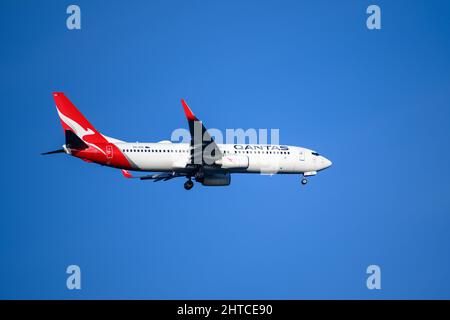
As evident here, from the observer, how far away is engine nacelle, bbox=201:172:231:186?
62.8 meters

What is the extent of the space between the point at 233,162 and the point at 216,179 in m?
2.37

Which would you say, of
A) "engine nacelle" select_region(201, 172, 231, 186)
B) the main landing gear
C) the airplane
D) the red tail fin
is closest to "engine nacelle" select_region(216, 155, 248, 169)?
the airplane

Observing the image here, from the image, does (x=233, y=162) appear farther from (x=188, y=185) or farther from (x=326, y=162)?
(x=326, y=162)

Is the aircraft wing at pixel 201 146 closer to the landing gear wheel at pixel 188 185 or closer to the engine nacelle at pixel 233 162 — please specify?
the engine nacelle at pixel 233 162

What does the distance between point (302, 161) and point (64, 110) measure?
19.9 m

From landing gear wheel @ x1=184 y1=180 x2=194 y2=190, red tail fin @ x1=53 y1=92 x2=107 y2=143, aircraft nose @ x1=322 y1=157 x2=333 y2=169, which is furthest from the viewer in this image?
aircraft nose @ x1=322 y1=157 x2=333 y2=169

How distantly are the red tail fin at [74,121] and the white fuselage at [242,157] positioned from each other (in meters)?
2.24

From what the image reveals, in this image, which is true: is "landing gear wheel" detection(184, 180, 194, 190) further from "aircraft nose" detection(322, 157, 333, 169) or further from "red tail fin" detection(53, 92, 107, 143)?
"aircraft nose" detection(322, 157, 333, 169)

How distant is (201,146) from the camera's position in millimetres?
59500

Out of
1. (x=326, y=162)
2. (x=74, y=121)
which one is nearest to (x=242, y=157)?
(x=326, y=162)

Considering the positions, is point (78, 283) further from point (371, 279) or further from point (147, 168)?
point (371, 279)

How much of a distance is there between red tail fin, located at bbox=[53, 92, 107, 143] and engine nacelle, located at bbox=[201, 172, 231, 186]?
870cm

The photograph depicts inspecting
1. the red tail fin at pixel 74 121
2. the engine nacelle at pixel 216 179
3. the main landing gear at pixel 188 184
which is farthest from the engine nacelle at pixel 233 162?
the red tail fin at pixel 74 121
